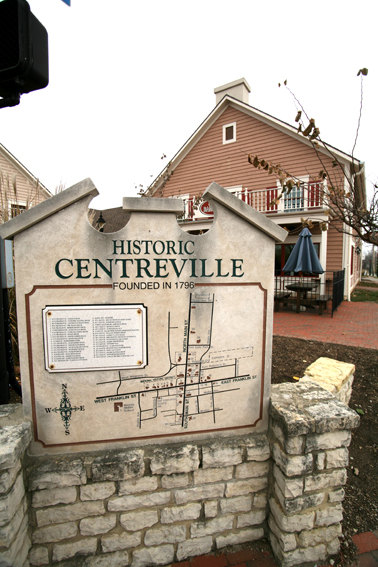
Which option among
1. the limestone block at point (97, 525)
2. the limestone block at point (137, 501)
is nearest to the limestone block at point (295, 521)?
the limestone block at point (137, 501)

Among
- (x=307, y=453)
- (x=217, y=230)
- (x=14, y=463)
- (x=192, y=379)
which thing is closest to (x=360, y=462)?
(x=307, y=453)

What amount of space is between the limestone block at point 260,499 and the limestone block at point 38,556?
145 cm

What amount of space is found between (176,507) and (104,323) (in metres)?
1.37

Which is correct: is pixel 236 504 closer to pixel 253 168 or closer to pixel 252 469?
pixel 252 469

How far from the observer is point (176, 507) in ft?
6.46

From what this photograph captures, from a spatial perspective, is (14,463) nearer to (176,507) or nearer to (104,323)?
(104,323)

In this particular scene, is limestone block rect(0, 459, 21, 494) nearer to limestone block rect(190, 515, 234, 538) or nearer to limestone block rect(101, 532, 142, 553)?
limestone block rect(101, 532, 142, 553)

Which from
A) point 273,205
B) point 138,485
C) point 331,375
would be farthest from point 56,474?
point 273,205

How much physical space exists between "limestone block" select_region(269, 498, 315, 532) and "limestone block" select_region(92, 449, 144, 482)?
38.9 inches

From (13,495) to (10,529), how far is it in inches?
6.4

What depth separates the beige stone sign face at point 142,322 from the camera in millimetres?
1803

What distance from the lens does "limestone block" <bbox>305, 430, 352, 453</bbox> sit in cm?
186

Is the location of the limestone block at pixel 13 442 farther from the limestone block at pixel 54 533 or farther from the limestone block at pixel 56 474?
the limestone block at pixel 54 533

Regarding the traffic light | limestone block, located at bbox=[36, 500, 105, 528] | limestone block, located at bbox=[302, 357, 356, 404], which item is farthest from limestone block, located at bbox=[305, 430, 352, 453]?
the traffic light
